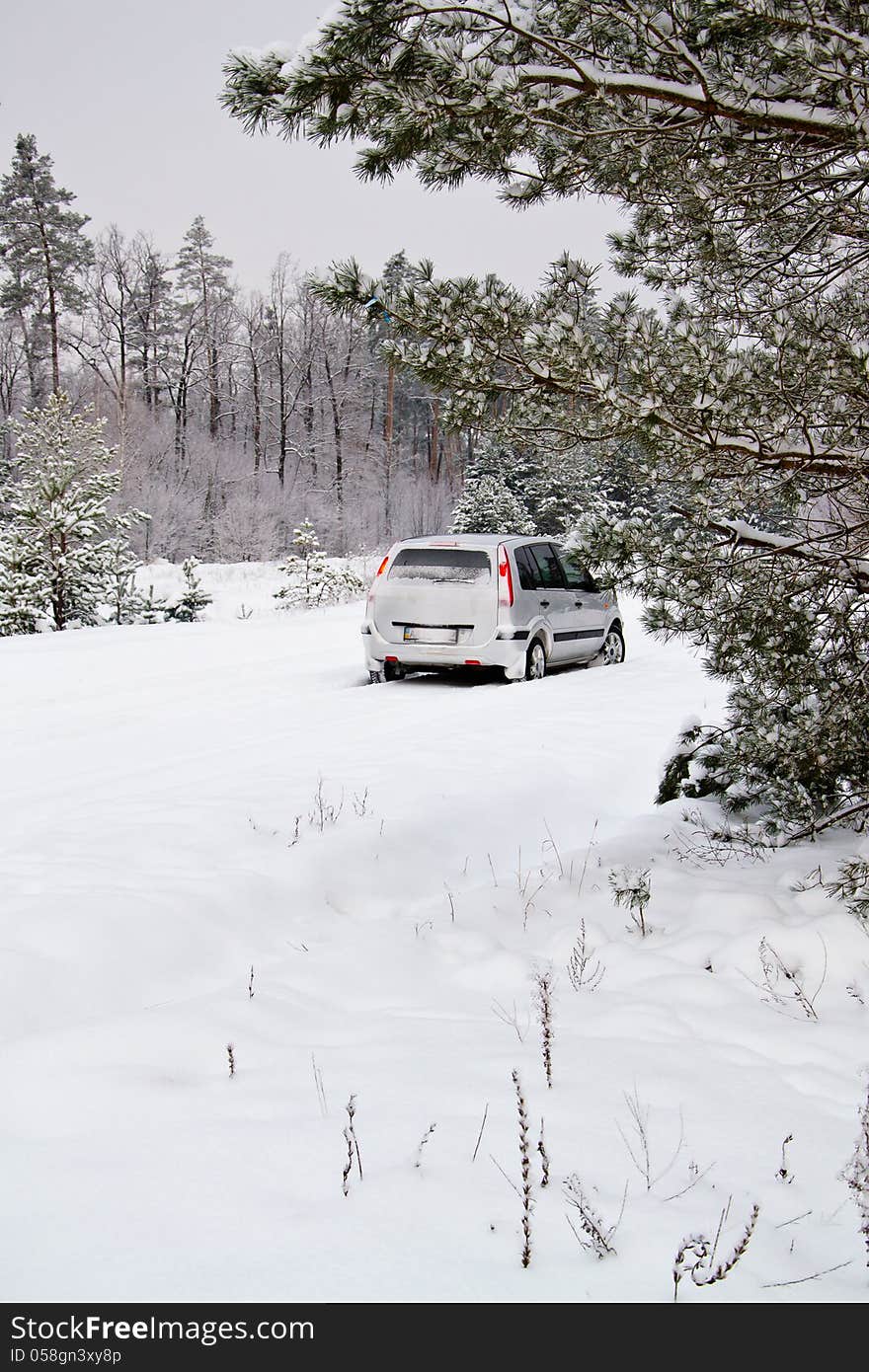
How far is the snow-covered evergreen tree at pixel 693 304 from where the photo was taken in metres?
3.23

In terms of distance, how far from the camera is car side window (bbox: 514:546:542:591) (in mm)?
10641

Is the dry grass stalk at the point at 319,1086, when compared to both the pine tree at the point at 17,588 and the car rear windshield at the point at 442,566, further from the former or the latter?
the pine tree at the point at 17,588

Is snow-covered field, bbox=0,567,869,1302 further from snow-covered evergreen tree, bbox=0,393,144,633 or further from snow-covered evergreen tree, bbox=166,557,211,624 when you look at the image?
snow-covered evergreen tree, bbox=166,557,211,624

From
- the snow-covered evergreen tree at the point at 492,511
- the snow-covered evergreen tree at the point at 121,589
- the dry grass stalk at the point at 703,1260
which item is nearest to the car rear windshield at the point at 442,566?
the dry grass stalk at the point at 703,1260

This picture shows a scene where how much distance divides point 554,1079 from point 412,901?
6.00ft

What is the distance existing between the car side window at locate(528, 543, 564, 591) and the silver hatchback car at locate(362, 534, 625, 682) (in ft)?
0.58

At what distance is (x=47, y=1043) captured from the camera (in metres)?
2.71

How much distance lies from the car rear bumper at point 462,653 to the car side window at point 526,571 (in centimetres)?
62

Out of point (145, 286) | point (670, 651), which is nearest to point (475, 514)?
point (145, 286)

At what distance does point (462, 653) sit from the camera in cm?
1041

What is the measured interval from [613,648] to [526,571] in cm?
325

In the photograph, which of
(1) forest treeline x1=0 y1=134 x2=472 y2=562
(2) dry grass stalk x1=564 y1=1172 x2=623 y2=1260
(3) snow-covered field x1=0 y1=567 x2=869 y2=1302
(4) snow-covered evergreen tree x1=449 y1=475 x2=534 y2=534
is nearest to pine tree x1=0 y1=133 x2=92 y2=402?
(1) forest treeline x1=0 y1=134 x2=472 y2=562

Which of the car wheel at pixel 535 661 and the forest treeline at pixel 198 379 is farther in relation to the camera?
the forest treeline at pixel 198 379

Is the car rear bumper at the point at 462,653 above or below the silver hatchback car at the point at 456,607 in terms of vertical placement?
below
